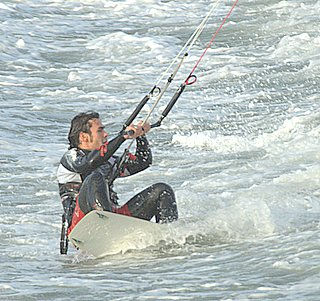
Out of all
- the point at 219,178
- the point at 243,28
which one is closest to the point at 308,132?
the point at 219,178

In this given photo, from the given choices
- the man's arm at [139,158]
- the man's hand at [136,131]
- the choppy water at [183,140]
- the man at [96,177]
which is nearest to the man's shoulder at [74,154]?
the man at [96,177]

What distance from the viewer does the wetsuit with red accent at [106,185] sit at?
7.07 metres

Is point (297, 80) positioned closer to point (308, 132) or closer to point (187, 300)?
point (308, 132)

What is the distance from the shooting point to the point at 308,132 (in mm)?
11312

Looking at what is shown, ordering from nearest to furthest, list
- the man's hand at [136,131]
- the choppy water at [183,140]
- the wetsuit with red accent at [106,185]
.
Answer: the choppy water at [183,140] → the man's hand at [136,131] → the wetsuit with red accent at [106,185]

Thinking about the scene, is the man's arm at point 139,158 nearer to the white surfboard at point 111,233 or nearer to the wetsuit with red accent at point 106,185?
the wetsuit with red accent at point 106,185

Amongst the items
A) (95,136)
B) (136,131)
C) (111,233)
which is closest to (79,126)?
(95,136)

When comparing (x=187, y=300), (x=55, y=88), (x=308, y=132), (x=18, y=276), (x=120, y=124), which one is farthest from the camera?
(x=55, y=88)

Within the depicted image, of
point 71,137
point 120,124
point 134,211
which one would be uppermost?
point 120,124

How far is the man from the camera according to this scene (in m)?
7.08

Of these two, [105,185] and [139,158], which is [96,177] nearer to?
[105,185]

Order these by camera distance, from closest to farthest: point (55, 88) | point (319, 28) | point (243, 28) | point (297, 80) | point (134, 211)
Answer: point (134, 211) → point (297, 80) → point (55, 88) → point (319, 28) → point (243, 28)

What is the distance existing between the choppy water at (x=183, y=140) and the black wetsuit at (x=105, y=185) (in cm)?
22

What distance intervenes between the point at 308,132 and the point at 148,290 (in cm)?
556
